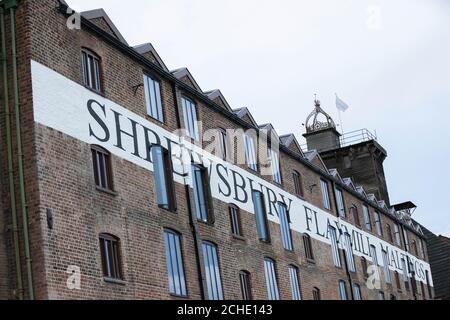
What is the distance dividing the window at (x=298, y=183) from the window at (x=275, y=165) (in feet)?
5.91

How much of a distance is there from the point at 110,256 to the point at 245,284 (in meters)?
7.85

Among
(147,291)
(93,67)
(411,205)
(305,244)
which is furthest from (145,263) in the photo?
(411,205)

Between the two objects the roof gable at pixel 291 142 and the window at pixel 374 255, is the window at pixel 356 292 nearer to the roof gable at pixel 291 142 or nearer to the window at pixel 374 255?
the window at pixel 374 255

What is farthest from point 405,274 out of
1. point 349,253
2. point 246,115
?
point 246,115

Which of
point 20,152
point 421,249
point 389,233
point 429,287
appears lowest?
point 429,287

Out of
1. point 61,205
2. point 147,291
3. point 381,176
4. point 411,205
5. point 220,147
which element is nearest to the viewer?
point 61,205

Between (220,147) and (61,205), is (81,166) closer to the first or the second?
(61,205)

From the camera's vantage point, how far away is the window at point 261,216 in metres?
30.4

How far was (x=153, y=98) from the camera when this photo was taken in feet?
85.1

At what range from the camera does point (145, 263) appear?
22.7 meters

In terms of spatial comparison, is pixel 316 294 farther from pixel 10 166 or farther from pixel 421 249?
pixel 421 249

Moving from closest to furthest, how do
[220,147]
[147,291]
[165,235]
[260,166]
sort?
[147,291] → [165,235] → [220,147] → [260,166]
